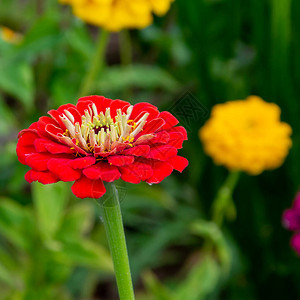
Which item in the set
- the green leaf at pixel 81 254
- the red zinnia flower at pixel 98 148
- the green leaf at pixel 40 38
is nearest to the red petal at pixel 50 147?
the red zinnia flower at pixel 98 148

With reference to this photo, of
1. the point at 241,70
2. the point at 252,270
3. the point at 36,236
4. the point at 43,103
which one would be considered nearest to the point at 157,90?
the point at 241,70

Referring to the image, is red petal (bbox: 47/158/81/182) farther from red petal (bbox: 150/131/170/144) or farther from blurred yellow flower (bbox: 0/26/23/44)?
blurred yellow flower (bbox: 0/26/23/44)

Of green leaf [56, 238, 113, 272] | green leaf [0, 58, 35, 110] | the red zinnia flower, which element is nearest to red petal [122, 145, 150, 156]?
the red zinnia flower

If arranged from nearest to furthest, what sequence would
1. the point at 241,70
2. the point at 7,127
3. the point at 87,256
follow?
the point at 87,256 < the point at 7,127 < the point at 241,70

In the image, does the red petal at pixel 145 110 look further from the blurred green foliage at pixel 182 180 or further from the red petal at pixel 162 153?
the blurred green foliage at pixel 182 180

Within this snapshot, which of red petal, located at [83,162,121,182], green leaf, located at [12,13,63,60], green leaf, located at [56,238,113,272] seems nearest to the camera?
red petal, located at [83,162,121,182]

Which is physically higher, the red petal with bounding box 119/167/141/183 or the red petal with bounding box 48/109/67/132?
the red petal with bounding box 48/109/67/132

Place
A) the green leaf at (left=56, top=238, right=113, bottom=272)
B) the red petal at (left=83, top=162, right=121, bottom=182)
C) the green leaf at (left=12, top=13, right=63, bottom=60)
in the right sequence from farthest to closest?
the green leaf at (left=12, top=13, right=63, bottom=60), the green leaf at (left=56, top=238, right=113, bottom=272), the red petal at (left=83, top=162, right=121, bottom=182)

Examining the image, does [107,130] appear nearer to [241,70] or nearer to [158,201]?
[158,201]
